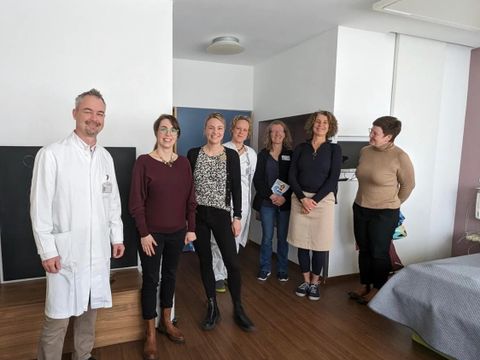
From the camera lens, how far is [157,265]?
6.64 feet

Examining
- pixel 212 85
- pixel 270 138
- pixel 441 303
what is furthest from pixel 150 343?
pixel 212 85

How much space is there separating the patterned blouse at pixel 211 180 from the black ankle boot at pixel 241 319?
0.75 metres

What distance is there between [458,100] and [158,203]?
3644 millimetres

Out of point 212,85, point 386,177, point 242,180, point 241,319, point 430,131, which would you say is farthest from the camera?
point 212,85

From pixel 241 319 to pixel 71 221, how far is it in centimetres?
136

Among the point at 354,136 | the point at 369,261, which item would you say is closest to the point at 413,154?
the point at 354,136

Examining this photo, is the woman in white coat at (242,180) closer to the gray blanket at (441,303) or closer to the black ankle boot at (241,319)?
the black ankle boot at (241,319)

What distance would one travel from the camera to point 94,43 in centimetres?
232

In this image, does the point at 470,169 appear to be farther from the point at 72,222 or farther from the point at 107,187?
the point at 72,222

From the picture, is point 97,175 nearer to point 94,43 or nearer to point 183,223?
point 183,223

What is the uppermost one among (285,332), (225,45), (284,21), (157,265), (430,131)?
(284,21)

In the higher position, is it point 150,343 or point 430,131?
point 430,131

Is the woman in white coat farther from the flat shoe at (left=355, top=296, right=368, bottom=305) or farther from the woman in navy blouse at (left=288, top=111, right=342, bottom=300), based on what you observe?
the flat shoe at (left=355, top=296, right=368, bottom=305)

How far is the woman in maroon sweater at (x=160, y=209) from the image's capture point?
6.37 ft
